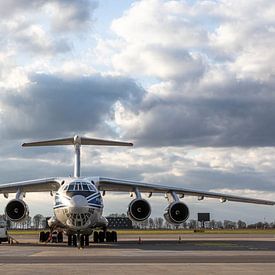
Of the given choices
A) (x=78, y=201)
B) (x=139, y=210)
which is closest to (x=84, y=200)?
(x=78, y=201)

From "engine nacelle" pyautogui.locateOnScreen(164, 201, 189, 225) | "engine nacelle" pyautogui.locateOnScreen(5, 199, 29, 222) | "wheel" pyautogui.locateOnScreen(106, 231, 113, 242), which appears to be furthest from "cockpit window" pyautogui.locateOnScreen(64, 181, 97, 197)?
"wheel" pyautogui.locateOnScreen(106, 231, 113, 242)

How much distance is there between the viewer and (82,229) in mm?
28156

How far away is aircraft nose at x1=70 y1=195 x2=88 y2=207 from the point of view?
27.2 meters

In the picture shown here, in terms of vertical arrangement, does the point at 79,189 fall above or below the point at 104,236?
above

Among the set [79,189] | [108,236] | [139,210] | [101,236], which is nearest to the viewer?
[79,189]

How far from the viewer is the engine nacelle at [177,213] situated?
107 ft

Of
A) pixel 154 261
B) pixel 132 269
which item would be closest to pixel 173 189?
pixel 154 261

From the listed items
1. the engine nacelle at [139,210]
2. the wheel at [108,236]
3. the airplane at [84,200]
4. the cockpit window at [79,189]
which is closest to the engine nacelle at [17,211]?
the airplane at [84,200]

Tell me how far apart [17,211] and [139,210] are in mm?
6287

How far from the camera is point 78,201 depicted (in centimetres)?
2730

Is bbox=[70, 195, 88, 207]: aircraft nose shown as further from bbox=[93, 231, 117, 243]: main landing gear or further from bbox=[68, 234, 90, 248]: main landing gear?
bbox=[93, 231, 117, 243]: main landing gear

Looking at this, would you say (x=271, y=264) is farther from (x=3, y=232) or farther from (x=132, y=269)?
(x=3, y=232)

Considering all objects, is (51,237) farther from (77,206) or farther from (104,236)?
(77,206)

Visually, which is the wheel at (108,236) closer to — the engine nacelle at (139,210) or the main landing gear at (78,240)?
the engine nacelle at (139,210)
